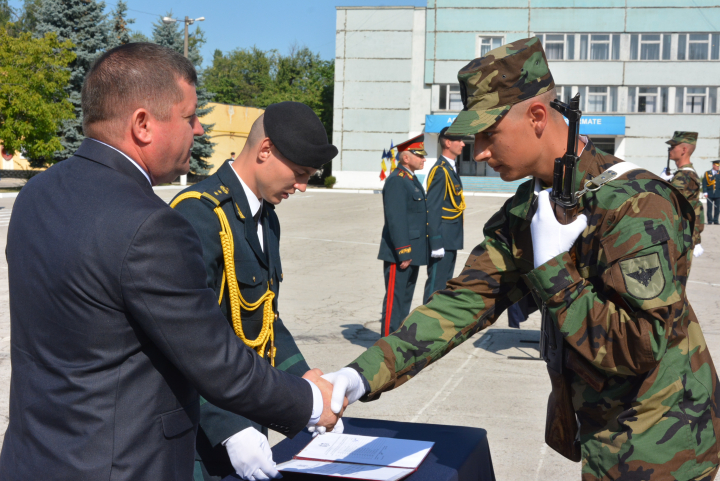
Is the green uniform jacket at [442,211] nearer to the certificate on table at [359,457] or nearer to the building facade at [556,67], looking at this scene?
the certificate on table at [359,457]

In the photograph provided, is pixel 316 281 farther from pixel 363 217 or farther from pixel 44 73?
pixel 44 73

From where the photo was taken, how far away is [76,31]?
32938 mm

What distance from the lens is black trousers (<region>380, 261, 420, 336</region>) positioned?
668cm

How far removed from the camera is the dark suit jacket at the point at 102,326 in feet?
5.06

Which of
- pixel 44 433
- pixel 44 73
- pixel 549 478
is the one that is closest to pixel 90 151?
pixel 44 433

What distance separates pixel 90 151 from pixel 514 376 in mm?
4640

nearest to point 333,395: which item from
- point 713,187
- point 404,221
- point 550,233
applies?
point 550,233

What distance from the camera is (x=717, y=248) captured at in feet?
47.1

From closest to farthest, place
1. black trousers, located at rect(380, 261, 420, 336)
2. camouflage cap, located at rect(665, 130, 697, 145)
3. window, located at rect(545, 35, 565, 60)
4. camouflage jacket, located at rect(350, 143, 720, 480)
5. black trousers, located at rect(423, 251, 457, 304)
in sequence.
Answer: camouflage jacket, located at rect(350, 143, 720, 480)
black trousers, located at rect(380, 261, 420, 336)
black trousers, located at rect(423, 251, 457, 304)
camouflage cap, located at rect(665, 130, 697, 145)
window, located at rect(545, 35, 565, 60)

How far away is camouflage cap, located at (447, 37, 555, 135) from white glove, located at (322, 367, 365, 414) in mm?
916

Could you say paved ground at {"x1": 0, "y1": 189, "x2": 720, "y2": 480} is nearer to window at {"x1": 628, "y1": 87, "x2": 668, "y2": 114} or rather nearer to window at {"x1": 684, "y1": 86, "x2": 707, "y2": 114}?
window at {"x1": 628, "y1": 87, "x2": 668, "y2": 114}

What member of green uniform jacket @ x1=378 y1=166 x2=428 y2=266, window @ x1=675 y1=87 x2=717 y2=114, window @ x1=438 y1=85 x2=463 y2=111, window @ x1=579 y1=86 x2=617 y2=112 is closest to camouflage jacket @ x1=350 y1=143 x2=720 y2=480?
green uniform jacket @ x1=378 y1=166 x2=428 y2=266

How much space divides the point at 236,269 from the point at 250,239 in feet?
0.49

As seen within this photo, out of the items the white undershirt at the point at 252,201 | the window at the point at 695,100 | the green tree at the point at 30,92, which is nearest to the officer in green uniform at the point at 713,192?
the window at the point at 695,100
